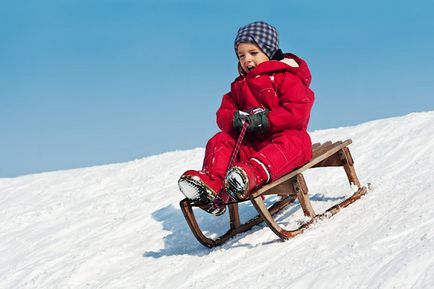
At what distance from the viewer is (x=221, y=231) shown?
5391mm

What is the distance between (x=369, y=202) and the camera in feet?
16.0

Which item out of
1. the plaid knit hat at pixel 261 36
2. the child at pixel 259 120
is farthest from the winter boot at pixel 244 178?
the plaid knit hat at pixel 261 36

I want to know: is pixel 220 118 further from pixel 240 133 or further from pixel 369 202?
pixel 369 202

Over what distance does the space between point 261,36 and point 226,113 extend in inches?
26.3

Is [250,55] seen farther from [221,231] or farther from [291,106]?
[221,231]

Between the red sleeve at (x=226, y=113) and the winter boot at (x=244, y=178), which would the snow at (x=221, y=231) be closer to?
the winter boot at (x=244, y=178)

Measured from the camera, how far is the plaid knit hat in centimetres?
482

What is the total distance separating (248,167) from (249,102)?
87 centimetres

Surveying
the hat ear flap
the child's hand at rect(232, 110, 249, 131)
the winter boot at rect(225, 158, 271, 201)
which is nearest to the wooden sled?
the winter boot at rect(225, 158, 271, 201)

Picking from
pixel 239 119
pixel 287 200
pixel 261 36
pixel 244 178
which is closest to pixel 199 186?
pixel 244 178

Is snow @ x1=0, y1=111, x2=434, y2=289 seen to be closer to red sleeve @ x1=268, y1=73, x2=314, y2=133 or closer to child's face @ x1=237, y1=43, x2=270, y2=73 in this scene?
red sleeve @ x1=268, y1=73, x2=314, y2=133

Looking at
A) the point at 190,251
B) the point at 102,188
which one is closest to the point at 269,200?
the point at 190,251

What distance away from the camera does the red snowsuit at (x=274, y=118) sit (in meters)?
4.46

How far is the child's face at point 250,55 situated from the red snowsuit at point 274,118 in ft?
0.31
